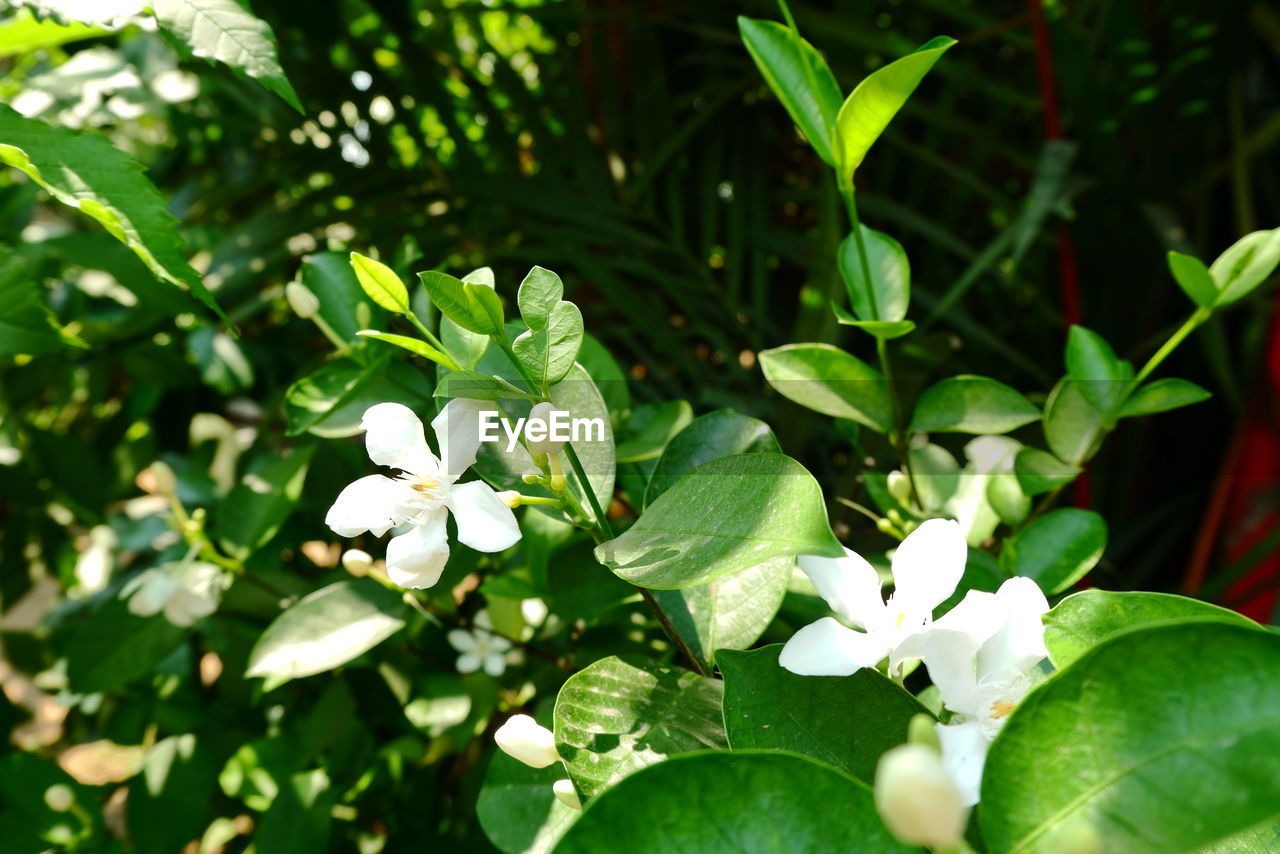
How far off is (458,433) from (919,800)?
0.59 feet

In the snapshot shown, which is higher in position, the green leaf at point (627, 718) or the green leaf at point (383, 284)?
the green leaf at point (383, 284)

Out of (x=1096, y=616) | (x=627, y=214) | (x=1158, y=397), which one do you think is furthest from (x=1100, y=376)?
(x=627, y=214)

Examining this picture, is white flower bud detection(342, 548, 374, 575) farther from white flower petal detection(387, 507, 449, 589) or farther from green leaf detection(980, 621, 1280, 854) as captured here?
green leaf detection(980, 621, 1280, 854)

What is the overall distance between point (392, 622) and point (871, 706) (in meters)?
0.23

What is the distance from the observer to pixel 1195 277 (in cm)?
35

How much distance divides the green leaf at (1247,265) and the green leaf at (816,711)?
8.6 inches

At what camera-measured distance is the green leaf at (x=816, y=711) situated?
255 mm

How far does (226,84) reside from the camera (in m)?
0.82

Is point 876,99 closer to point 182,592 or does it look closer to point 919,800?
point 919,800

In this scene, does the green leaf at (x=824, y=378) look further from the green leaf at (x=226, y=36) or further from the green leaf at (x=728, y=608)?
the green leaf at (x=226, y=36)

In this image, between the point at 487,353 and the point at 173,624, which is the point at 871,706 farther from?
the point at 173,624

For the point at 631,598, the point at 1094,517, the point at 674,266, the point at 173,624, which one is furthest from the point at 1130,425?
the point at 173,624

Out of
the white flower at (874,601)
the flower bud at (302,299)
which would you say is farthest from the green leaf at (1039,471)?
the flower bud at (302,299)

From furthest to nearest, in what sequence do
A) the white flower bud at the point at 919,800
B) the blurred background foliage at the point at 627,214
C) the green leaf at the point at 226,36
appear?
the blurred background foliage at the point at 627,214
the green leaf at the point at 226,36
the white flower bud at the point at 919,800
